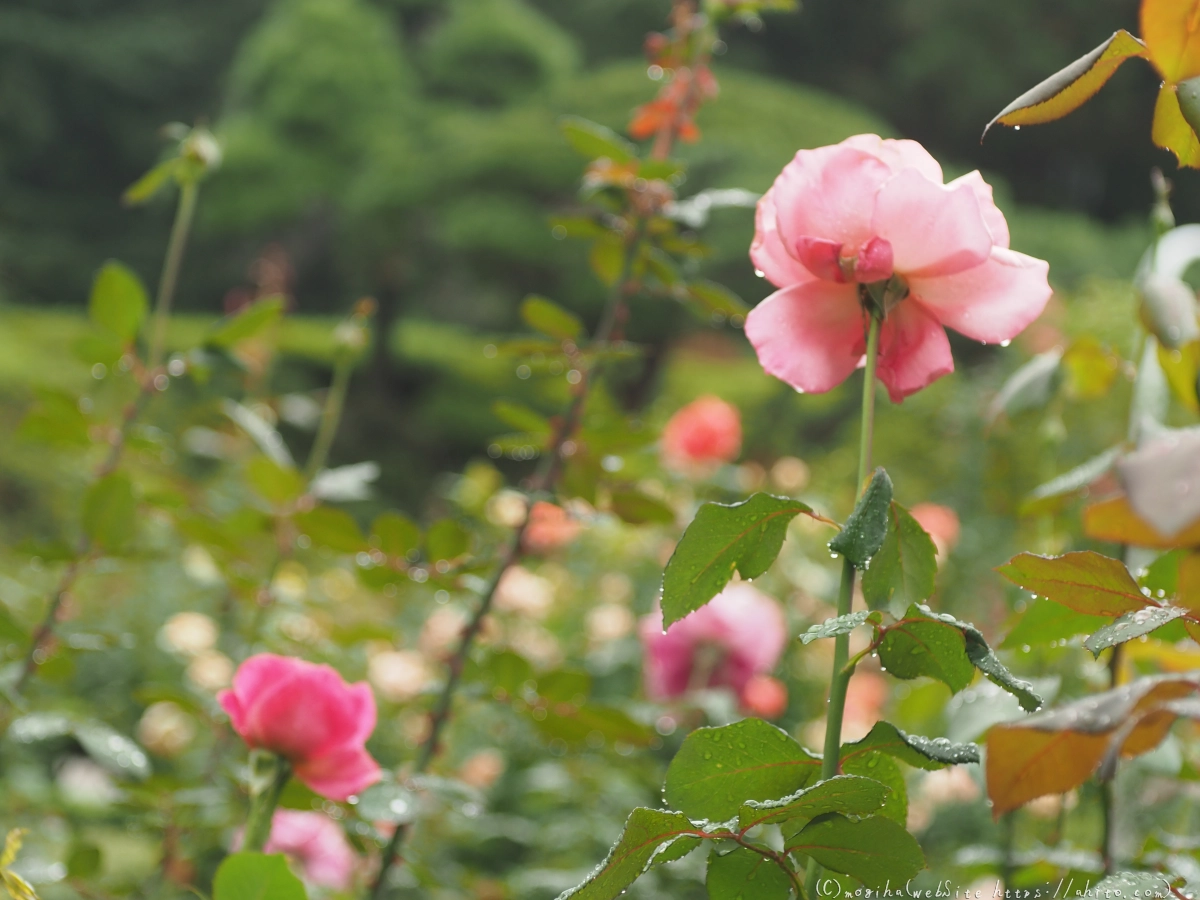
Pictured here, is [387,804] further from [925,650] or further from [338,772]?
[925,650]

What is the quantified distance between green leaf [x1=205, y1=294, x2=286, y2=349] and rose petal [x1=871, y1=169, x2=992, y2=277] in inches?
11.6

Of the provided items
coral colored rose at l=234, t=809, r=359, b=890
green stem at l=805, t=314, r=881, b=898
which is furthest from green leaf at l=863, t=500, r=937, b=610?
coral colored rose at l=234, t=809, r=359, b=890

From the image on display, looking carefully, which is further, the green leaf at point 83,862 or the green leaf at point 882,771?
the green leaf at point 83,862

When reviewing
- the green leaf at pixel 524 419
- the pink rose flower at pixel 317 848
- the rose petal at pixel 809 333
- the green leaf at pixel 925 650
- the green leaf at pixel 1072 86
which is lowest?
the pink rose flower at pixel 317 848

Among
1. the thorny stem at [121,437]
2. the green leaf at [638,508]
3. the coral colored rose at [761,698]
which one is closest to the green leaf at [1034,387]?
the green leaf at [638,508]

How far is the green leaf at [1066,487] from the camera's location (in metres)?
0.41

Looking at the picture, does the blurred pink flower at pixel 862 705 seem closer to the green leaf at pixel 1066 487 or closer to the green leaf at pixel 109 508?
the green leaf at pixel 1066 487

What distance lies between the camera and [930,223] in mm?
256

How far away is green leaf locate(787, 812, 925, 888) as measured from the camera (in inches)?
8.6

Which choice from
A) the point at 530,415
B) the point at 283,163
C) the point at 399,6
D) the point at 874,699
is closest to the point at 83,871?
the point at 530,415

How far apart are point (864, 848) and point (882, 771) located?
0.12 ft

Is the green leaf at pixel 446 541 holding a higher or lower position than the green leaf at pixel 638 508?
lower

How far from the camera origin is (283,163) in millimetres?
5969

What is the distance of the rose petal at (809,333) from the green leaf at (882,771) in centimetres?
9
